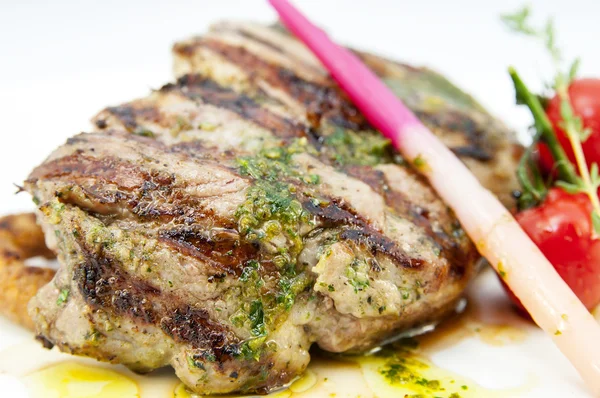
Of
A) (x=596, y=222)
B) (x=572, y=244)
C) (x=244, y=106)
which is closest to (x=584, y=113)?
(x=572, y=244)

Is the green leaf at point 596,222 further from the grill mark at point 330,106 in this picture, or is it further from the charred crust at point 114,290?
the charred crust at point 114,290

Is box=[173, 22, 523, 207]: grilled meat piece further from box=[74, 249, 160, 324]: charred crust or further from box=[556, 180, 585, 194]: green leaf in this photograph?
box=[74, 249, 160, 324]: charred crust

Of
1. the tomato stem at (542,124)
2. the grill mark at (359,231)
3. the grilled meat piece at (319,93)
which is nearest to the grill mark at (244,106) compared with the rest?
the grilled meat piece at (319,93)

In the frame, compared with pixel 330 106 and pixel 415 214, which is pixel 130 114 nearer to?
pixel 330 106

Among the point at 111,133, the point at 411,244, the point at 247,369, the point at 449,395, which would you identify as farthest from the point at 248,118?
the point at 449,395

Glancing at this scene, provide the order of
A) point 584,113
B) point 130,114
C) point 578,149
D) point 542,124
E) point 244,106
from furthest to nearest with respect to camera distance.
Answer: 1. point 584,113
2. point 542,124
3. point 578,149
4. point 244,106
5. point 130,114

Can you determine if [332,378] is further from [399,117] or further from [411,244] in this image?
[399,117]

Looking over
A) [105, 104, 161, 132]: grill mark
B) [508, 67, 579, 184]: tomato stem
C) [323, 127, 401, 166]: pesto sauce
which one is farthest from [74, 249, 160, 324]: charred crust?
[508, 67, 579, 184]: tomato stem
